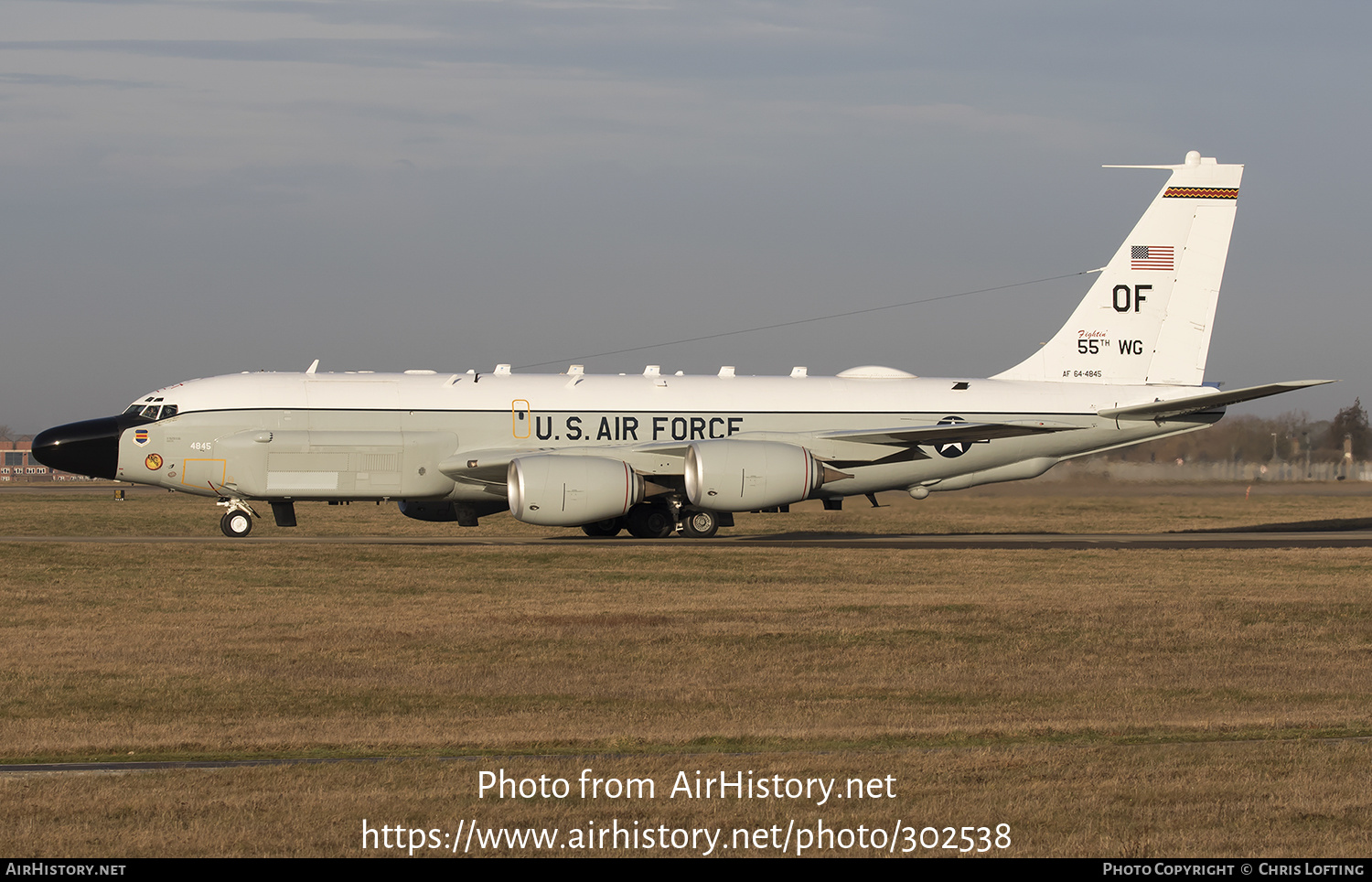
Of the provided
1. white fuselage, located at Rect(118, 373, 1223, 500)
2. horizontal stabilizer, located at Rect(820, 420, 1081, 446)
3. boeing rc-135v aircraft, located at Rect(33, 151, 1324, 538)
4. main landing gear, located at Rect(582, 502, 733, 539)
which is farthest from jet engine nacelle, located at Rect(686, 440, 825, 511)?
horizontal stabilizer, located at Rect(820, 420, 1081, 446)

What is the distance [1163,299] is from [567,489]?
57.7ft

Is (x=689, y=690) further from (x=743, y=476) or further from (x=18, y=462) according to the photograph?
(x=18, y=462)

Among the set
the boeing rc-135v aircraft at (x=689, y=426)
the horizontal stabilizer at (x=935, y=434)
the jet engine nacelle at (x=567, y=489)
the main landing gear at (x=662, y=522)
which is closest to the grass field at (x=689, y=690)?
the jet engine nacelle at (x=567, y=489)

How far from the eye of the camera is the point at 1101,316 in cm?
3753

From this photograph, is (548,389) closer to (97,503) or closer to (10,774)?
(10,774)

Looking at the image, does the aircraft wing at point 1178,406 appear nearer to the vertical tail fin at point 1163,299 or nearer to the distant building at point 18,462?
the vertical tail fin at point 1163,299

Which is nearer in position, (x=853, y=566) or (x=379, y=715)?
(x=379, y=715)

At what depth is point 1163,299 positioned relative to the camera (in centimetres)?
3744

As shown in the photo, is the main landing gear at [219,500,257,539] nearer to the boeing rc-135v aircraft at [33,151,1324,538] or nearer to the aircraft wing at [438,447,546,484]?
the boeing rc-135v aircraft at [33,151,1324,538]

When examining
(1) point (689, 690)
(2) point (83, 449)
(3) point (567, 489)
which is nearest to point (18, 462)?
(2) point (83, 449)

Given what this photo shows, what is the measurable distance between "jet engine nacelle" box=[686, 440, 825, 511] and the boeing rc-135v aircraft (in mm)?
45

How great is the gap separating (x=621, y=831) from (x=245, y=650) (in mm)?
9528

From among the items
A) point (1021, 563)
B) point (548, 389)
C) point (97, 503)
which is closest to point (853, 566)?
point (1021, 563)

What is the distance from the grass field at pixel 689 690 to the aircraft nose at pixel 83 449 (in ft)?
12.0
